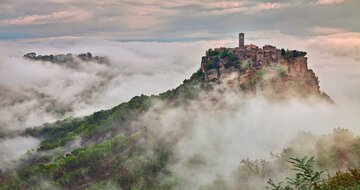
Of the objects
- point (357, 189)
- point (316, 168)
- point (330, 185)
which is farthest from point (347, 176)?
point (316, 168)

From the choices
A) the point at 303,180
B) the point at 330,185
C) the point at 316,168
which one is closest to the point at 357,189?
the point at 303,180

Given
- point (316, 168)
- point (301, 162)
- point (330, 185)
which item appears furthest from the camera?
point (316, 168)

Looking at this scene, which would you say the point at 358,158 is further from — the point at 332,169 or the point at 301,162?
the point at 301,162

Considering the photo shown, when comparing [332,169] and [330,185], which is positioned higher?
[330,185]

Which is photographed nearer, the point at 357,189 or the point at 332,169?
the point at 357,189

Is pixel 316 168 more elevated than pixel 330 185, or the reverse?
pixel 330 185

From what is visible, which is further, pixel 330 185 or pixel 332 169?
pixel 332 169

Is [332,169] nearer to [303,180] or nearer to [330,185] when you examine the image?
[330,185]

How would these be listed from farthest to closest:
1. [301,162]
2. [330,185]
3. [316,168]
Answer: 1. [316,168]
2. [330,185]
3. [301,162]

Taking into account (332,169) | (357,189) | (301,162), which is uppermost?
(301,162)
